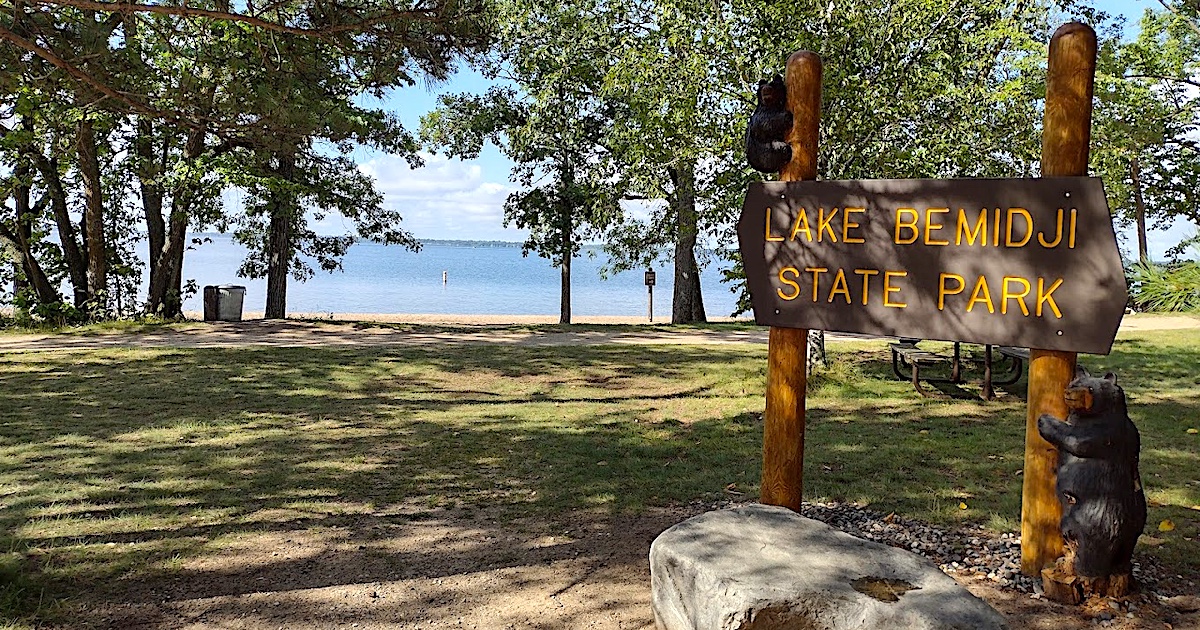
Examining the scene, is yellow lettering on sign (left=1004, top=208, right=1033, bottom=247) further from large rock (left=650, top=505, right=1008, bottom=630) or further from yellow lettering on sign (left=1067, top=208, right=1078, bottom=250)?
large rock (left=650, top=505, right=1008, bottom=630)

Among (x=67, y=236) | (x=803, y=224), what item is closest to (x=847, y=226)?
(x=803, y=224)

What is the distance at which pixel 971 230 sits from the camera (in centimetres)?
386

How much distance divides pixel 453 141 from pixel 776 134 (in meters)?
16.1

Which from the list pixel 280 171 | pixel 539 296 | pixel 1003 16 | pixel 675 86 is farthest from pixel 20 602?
pixel 539 296

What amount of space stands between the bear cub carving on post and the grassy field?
88cm

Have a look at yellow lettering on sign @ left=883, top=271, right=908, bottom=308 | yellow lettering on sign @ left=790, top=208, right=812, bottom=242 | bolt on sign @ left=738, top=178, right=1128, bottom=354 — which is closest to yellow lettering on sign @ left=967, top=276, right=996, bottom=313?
bolt on sign @ left=738, top=178, right=1128, bottom=354

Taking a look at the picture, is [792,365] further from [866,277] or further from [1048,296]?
[1048,296]

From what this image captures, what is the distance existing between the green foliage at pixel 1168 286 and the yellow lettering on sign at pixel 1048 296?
11.6 inches

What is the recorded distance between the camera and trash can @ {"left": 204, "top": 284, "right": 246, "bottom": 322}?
15742 millimetres

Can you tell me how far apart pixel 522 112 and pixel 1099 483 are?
17288mm

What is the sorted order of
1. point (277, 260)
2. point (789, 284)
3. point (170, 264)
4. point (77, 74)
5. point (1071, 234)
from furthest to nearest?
point (277, 260)
point (170, 264)
point (77, 74)
point (789, 284)
point (1071, 234)

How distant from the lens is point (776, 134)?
445 centimetres

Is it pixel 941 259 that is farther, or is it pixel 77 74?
pixel 77 74

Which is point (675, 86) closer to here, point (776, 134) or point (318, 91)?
point (318, 91)
